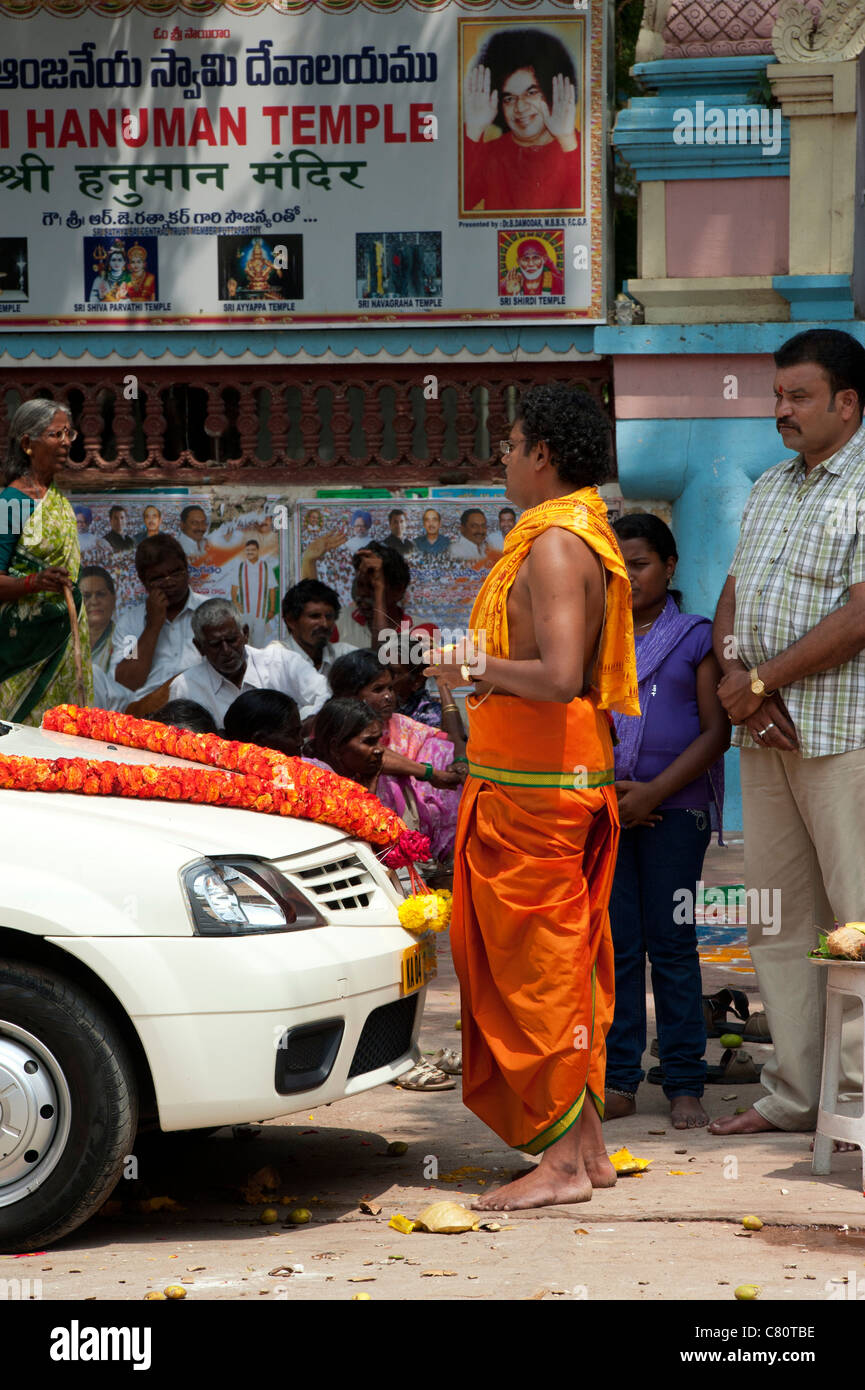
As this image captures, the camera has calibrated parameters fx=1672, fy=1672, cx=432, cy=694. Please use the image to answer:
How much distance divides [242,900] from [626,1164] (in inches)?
55.6

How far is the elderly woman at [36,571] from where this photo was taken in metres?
6.61

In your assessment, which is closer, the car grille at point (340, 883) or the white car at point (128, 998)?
the white car at point (128, 998)

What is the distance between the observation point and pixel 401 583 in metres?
9.35

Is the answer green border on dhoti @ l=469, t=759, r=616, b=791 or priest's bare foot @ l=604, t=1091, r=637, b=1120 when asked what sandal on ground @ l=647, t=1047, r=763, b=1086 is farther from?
green border on dhoti @ l=469, t=759, r=616, b=791

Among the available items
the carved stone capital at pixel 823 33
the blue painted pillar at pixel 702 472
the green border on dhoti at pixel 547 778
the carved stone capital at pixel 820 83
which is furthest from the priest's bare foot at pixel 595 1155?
the carved stone capital at pixel 823 33

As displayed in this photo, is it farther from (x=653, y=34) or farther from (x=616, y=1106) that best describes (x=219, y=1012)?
(x=653, y=34)

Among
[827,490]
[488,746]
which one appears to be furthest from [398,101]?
[488,746]

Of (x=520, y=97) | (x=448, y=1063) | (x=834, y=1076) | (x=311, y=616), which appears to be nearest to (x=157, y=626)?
(x=311, y=616)

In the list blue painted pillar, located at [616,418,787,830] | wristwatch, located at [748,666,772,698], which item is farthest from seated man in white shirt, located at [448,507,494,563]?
wristwatch, located at [748,666,772,698]

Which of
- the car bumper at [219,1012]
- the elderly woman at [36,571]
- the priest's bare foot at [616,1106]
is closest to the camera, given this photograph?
the car bumper at [219,1012]

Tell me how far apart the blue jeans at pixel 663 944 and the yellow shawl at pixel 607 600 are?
0.85m

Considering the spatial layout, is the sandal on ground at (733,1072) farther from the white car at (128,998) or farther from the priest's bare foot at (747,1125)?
the white car at (128,998)

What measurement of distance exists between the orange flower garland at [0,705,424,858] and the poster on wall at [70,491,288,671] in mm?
4527

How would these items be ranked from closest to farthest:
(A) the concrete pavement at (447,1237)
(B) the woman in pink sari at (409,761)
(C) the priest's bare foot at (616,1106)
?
(A) the concrete pavement at (447,1237), (C) the priest's bare foot at (616,1106), (B) the woman in pink sari at (409,761)
